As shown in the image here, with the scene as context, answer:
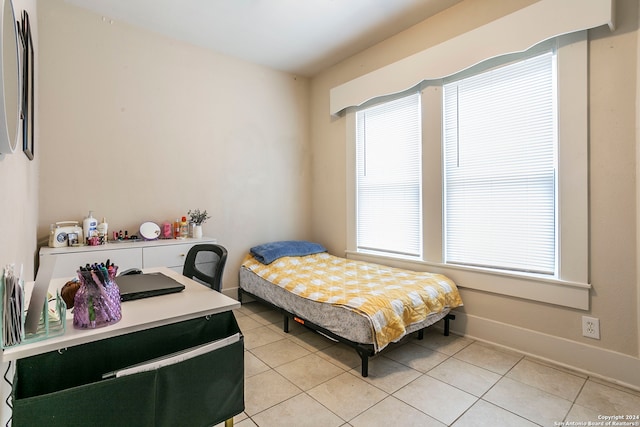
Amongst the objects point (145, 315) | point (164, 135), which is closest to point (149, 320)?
point (145, 315)

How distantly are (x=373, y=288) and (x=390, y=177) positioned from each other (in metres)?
1.37

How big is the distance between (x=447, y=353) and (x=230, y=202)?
2.70 m

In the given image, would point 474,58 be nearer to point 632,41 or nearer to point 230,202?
point 632,41

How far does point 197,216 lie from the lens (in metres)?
3.32

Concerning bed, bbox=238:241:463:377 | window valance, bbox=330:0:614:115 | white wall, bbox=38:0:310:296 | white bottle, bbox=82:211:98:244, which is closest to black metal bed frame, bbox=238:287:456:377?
bed, bbox=238:241:463:377

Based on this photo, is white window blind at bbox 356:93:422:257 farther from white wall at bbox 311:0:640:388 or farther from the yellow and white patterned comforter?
white wall at bbox 311:0:640:388

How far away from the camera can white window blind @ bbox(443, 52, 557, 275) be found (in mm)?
2320

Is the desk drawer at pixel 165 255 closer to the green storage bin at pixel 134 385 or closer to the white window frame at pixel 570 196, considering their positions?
the green storage bin at pixel 134 385

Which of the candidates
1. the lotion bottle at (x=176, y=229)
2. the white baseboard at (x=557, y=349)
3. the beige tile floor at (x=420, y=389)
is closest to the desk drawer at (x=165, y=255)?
the lotion bottle at (x=176, y=229)

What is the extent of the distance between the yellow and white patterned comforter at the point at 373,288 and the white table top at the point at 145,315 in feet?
Result: 3.60

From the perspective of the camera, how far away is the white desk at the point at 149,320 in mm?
924

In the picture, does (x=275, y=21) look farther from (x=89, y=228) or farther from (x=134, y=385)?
(x=134, y=385)

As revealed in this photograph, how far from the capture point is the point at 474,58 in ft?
8.45

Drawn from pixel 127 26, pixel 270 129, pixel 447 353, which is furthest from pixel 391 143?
pixel 127 26
